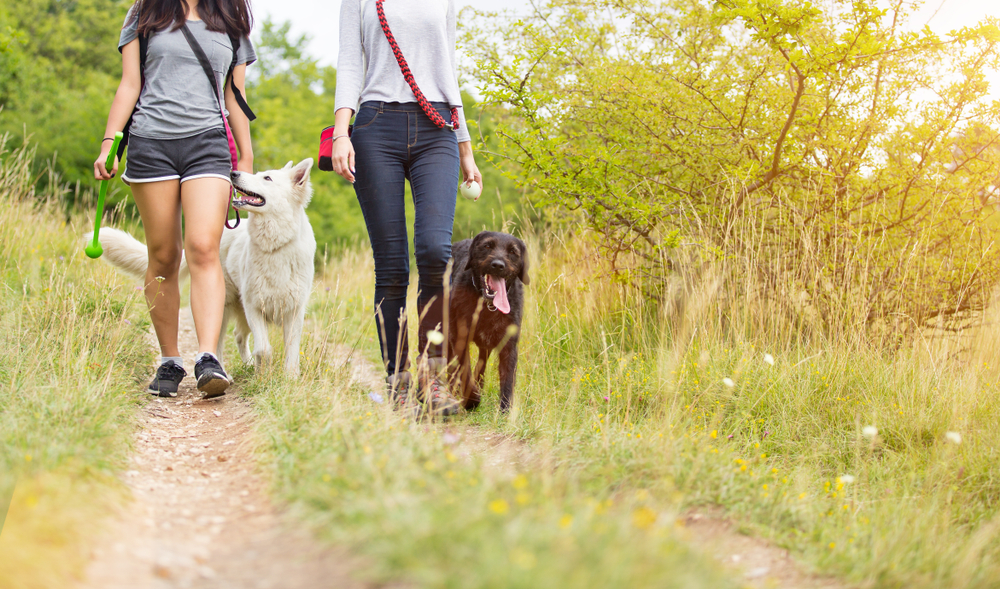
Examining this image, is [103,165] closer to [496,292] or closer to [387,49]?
[387,49]

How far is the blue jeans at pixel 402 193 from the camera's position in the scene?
3.32 metres

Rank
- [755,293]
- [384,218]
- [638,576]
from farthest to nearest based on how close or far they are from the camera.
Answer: [755,293] < [384,218] < [638,576]

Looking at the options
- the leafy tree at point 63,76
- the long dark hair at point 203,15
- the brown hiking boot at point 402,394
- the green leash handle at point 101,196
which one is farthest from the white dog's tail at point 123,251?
the leafy tree at point 63,76

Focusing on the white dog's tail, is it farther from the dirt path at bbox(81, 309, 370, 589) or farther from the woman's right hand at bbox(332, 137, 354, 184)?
the dirt path at bbox(81, 309, 370, 589)

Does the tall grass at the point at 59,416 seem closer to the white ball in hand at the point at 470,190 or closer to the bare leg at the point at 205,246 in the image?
the bare leg at the point at 205,246

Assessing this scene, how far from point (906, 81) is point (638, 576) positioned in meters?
4.48

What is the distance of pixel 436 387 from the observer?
131 inches

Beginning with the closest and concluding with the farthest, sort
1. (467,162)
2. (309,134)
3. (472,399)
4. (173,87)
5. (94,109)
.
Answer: (173,87) → (467,162) → (472,399) → (94,109) → (309,134)

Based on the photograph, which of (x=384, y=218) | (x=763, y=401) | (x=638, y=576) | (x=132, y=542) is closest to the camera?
(x=638, y=576)

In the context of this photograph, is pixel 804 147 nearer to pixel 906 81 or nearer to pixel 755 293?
pixel 906 81

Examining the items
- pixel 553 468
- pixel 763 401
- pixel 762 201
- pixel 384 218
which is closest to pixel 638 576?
pixel 553 468

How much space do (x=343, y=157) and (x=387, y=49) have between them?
0.59 metres

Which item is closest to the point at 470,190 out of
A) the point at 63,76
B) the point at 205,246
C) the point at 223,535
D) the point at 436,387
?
the point at 436,387

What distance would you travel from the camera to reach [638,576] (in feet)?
4.77
